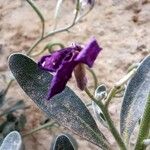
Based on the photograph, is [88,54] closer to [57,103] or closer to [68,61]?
[68,61]

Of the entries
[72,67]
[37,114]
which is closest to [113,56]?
[37,114]

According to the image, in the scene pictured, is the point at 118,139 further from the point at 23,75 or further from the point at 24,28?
the point at 24,28

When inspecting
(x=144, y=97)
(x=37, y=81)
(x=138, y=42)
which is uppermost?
(x=37, y=81)

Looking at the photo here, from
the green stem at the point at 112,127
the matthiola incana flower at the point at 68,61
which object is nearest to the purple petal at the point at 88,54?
the matthiola incana flower at the point at 68,61

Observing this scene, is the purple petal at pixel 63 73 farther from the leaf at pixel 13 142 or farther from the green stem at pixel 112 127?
the leaf at pixel 13 142

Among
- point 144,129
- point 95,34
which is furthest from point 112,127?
point 95,34

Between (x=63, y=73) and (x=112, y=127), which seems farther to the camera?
(x=112, y=127)
